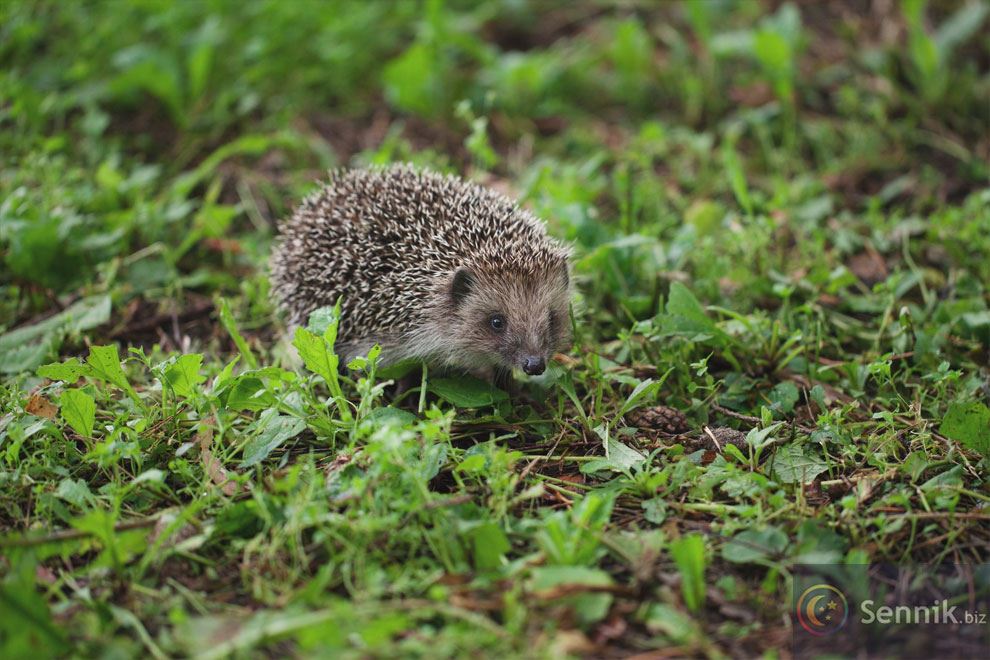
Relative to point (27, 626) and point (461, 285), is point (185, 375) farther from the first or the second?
point (461, 285)

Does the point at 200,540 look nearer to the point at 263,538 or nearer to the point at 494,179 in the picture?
the point at 263,538

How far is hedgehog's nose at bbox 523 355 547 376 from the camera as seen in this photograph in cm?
495

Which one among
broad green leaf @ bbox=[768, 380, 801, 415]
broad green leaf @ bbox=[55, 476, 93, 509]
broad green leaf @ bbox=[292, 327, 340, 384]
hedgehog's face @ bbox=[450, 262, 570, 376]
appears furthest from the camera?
hedgehog's face @ bbox=[450, 262, 570, 376]

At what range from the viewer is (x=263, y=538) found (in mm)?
3871

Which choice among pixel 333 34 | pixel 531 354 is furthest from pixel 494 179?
pixel 531 354

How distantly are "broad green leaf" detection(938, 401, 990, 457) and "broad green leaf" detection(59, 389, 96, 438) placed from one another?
4.06 m

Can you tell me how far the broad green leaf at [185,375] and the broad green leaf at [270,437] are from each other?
37 centimetres

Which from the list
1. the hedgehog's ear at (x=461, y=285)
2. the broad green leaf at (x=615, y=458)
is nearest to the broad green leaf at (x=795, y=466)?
the broad green leaf at (x=615, y=458)

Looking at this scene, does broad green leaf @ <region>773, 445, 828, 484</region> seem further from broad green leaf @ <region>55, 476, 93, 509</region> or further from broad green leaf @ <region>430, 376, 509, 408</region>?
→ broad green leaf @ <region>55, 476, 93, 509</region>

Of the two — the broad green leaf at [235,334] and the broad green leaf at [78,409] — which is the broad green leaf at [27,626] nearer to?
the broad green leaf at [78,409]

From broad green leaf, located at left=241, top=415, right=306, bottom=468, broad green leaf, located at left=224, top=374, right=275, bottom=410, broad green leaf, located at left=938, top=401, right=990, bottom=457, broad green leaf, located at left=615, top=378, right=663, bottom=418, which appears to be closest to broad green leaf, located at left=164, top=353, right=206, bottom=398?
broad green leaf, located at left=224, top=374, right=275, bottom=410

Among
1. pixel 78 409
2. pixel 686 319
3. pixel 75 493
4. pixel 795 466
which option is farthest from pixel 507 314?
pixel 75 493

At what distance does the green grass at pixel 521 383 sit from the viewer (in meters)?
3.71

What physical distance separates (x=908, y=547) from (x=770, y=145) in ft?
16.6
